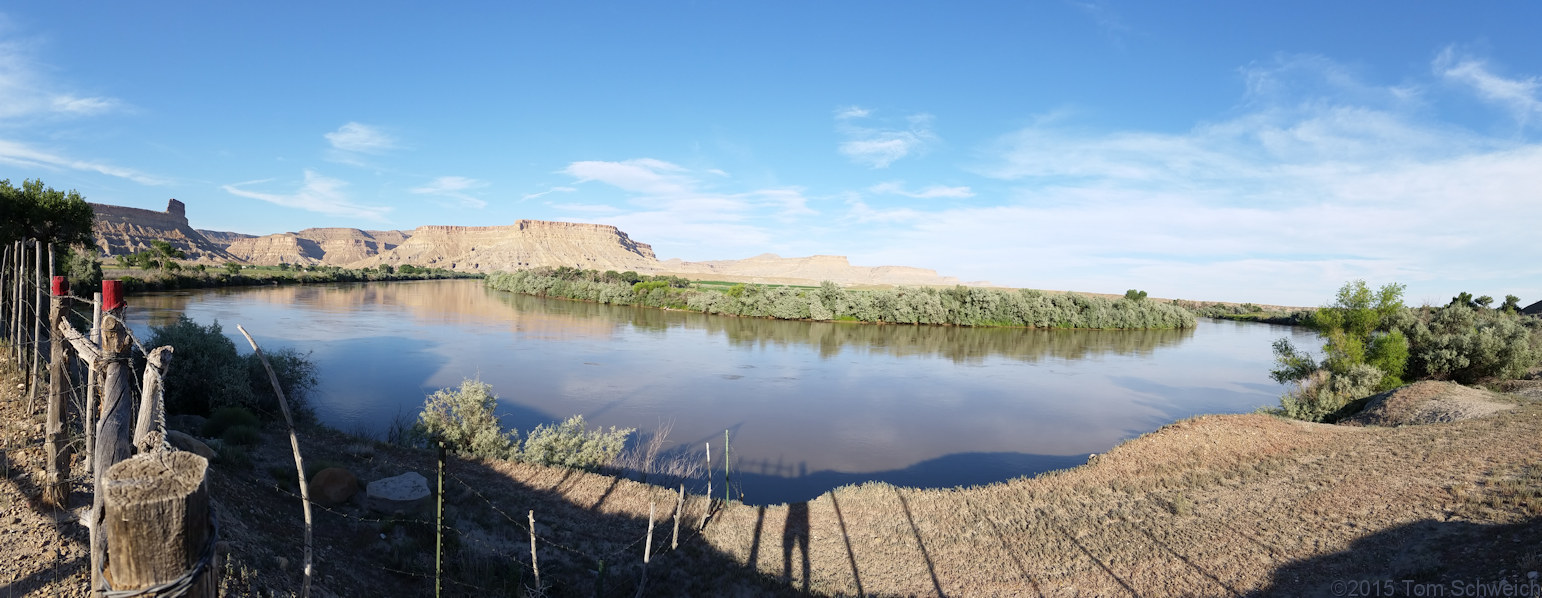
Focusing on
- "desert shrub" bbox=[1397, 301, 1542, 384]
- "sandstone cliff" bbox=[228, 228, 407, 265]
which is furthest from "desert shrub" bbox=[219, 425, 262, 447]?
"sandstone cliff" bbox=[228, 228, 407, 265]

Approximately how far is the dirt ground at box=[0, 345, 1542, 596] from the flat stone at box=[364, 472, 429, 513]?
0.54ft

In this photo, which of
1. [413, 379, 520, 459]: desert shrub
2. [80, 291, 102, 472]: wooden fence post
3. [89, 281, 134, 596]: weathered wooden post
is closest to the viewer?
[89, 281, 134, 596]: weathered wooden post

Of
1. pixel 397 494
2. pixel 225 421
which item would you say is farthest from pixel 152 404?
pixel 225 421

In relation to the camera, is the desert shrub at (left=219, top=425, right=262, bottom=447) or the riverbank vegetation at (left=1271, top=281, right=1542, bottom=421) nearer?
the desert shrub at (left=219, top=425, right=262, bottom=447)

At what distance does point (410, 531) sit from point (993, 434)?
641 inches

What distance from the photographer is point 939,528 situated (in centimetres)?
973

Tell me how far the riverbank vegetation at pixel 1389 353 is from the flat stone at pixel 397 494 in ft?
73.4

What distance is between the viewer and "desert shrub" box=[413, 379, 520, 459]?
1220cm

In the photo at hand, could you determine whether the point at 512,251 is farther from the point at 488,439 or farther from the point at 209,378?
the point at 488,439

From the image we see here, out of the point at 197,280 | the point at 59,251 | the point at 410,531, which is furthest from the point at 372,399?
the point at 197,280

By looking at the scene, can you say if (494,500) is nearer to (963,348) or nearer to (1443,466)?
(1443,466)

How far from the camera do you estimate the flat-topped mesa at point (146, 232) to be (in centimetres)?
10959

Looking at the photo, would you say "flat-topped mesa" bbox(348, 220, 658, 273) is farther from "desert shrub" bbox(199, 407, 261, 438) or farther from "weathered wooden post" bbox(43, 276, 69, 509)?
"weathered wooden post" bbox(43, 276, 69, 509)

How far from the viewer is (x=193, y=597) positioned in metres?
1.86
